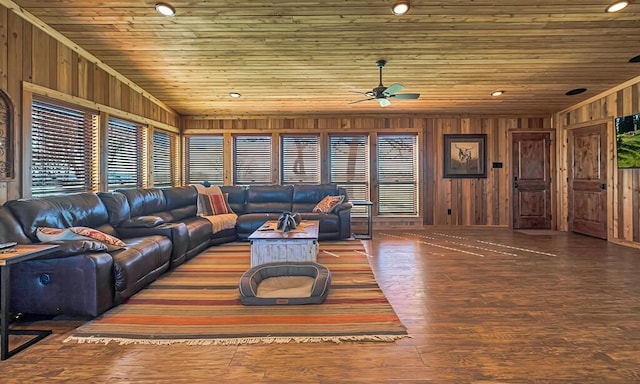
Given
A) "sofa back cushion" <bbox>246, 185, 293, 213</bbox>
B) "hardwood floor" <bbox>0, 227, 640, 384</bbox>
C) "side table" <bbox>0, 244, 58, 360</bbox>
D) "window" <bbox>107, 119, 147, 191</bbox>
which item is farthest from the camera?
"sofa back cushion" <bbox>246, 185, 293, 213</bbox>

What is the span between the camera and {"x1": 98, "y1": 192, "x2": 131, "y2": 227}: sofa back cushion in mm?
4223

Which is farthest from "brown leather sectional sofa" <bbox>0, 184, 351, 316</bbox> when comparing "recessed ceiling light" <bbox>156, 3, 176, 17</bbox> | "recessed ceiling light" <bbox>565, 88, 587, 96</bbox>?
"recessed ceiling light" <bbox>565, 88, 587, 96</bbox>

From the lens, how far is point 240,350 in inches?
91.8

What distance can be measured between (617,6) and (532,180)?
450 cm

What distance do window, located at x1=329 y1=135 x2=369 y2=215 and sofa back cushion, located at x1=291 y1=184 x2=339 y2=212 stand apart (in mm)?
957

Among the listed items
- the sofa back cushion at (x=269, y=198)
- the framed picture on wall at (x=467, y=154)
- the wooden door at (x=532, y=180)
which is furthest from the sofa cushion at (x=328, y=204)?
the wooden door at (x=532, y=180)

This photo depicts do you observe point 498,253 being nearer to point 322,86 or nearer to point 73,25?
point 322,86

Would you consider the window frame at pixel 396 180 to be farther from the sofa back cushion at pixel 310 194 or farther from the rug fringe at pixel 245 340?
the rug fringe at pixel 245 340

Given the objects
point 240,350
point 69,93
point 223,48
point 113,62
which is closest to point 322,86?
point 223,48

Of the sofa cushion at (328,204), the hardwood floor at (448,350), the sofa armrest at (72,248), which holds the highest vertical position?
the sofa cushion at (328,204)

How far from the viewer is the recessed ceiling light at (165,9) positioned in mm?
3721

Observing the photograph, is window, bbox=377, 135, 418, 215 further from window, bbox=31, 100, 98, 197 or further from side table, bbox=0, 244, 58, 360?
side table, bbox=0, 244, 58, 360

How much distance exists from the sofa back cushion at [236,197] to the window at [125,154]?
149 centimetres

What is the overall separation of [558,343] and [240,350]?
6.88 ft
